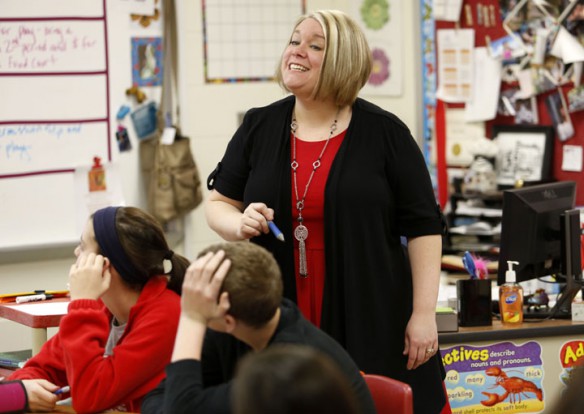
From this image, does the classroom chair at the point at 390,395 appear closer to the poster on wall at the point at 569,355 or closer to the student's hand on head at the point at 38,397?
the student's hand on head at the point at 38,397

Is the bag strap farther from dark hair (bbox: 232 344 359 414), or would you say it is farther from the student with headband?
dark hair (bbox: 232 344 359 414)

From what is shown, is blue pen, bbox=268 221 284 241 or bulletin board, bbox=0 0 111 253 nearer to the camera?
blue pen, bbox=268 221 284 241

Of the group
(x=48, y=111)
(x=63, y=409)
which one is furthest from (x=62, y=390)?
(x=48, y=111)

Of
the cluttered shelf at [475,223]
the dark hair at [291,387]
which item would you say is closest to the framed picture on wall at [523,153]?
the cluttered shelf at [475,223]

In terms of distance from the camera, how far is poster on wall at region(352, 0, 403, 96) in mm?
5629

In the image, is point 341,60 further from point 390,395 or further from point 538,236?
point 538,236

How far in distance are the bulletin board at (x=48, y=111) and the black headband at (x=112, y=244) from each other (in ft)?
7.55

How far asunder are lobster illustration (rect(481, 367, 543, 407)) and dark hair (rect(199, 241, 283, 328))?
62.5 inches

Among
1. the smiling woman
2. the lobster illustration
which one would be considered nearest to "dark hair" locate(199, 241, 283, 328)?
the smiling woman

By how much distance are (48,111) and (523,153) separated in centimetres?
230

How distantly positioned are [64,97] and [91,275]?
2543mm

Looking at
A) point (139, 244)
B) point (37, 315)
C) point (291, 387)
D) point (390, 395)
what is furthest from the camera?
point (37, 315)

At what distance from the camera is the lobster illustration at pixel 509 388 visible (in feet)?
11.0

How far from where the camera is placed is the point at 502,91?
5.40m
